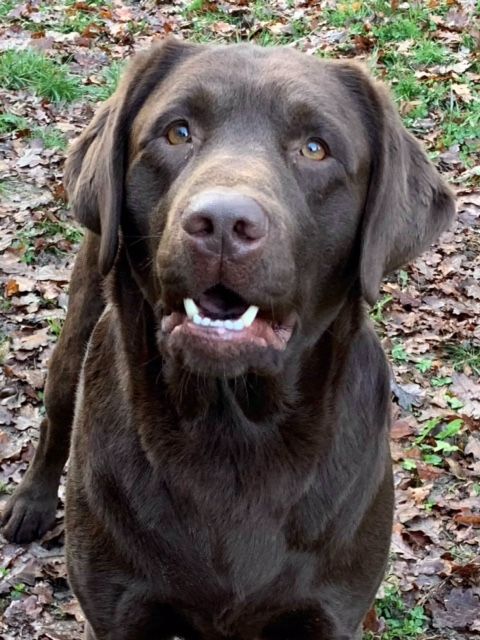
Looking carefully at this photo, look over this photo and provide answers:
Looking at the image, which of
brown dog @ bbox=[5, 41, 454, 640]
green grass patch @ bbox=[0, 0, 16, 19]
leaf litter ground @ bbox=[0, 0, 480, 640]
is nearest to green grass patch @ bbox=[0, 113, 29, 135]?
leaf litter ground @ bbox=[0, 0, 480, 640]

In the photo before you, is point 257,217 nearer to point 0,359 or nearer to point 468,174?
point 0,359

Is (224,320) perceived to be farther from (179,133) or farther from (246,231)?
(179,133)

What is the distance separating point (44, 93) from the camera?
7.50m

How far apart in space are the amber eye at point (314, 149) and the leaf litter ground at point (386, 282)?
6.79 ft

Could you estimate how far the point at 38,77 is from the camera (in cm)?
762

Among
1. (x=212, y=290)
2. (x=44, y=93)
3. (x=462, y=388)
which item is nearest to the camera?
(x=212, y=290)

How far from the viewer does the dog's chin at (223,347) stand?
2.65m

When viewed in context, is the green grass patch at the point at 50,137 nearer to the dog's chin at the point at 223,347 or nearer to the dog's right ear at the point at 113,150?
the dog's right ear at the point at 113,150

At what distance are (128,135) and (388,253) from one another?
2.61 feet

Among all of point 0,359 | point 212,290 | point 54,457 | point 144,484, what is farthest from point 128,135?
point 0,359

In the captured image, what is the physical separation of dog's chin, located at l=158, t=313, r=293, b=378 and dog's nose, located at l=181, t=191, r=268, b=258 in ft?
0.87

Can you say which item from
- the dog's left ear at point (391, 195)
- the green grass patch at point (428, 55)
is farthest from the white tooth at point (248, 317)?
the green grass patch at point (428, 55)

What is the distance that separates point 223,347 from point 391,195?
2.25 feet

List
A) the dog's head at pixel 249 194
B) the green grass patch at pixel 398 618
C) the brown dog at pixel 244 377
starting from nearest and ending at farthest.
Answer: the dog's head at pixel 249 194 < the brown dog at pixel 244 377 < the green grass patch at pixel 398 618
